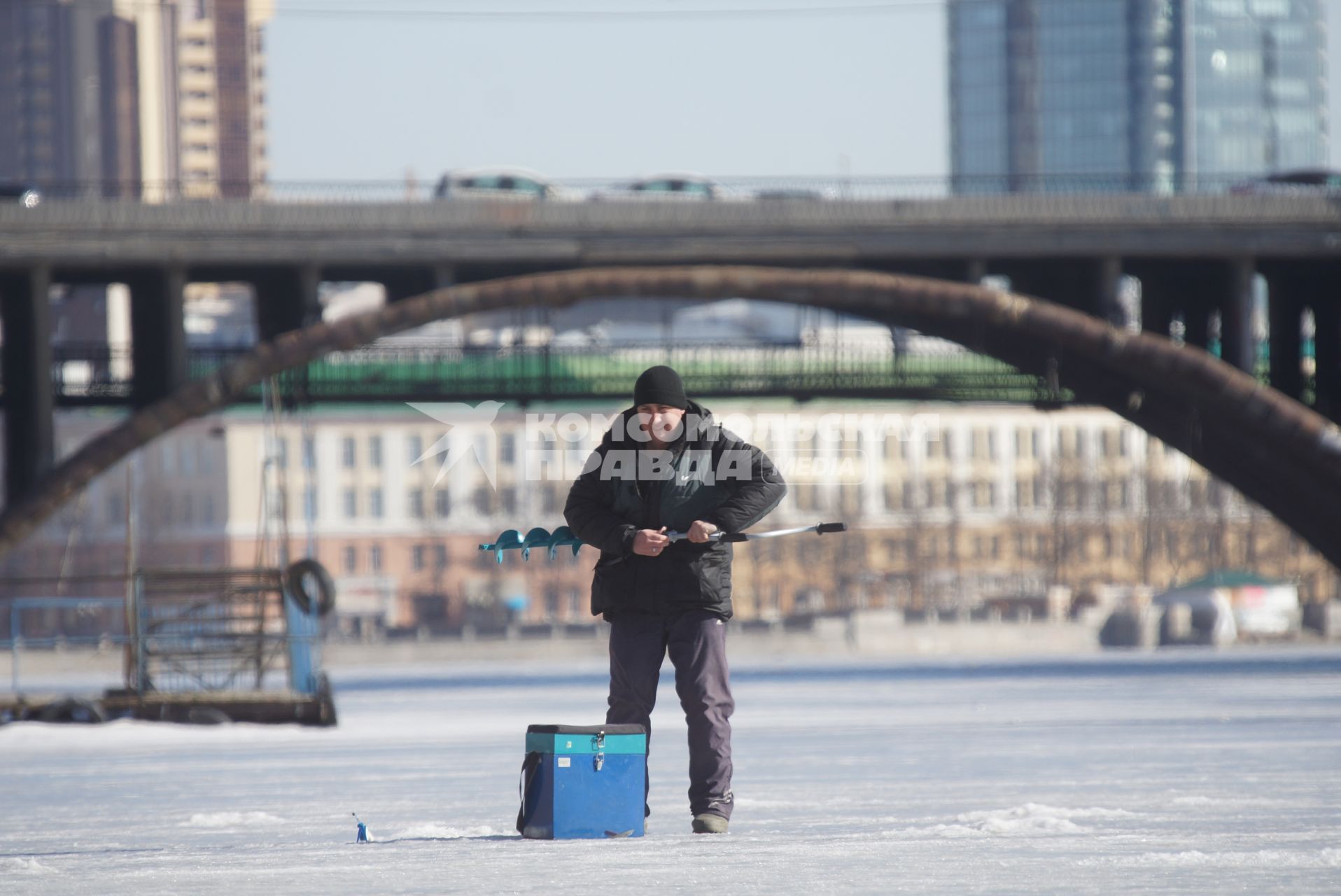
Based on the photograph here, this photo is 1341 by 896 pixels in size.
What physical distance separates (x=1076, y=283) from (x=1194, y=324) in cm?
313

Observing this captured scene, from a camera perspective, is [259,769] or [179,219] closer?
[259,769]

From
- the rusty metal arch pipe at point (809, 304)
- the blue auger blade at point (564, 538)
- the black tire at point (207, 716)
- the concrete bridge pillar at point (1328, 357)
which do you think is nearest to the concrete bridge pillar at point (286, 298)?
the rusty metal arch pipe at point (809, 304)

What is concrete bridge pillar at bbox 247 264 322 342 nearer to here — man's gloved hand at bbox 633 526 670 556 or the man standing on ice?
the man standing on ice

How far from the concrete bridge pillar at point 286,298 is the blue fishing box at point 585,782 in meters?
31.5

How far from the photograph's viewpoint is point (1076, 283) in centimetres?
4231

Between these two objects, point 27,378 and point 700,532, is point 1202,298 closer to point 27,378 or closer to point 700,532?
point 27,378

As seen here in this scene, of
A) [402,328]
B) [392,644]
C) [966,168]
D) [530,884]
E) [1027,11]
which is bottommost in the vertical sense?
[392,644]

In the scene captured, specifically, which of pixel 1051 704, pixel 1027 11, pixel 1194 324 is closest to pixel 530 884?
pixel 1051 704

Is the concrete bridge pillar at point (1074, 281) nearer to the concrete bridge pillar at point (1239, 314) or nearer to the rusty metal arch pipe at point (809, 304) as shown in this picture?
the rusty metal arch pipe at point (809, 304)

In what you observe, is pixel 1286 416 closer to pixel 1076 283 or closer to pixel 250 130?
pixel 1076 283

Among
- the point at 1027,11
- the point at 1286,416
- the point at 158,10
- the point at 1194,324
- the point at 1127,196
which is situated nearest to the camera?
the point at 1286,416

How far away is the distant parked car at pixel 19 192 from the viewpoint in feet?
128

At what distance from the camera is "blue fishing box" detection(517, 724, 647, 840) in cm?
864

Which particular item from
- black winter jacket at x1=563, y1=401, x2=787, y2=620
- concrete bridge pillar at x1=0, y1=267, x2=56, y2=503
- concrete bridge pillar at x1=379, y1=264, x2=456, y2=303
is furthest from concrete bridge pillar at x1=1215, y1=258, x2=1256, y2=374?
black winter jacket at x1=563, y1=401, x2=787, y2=620
